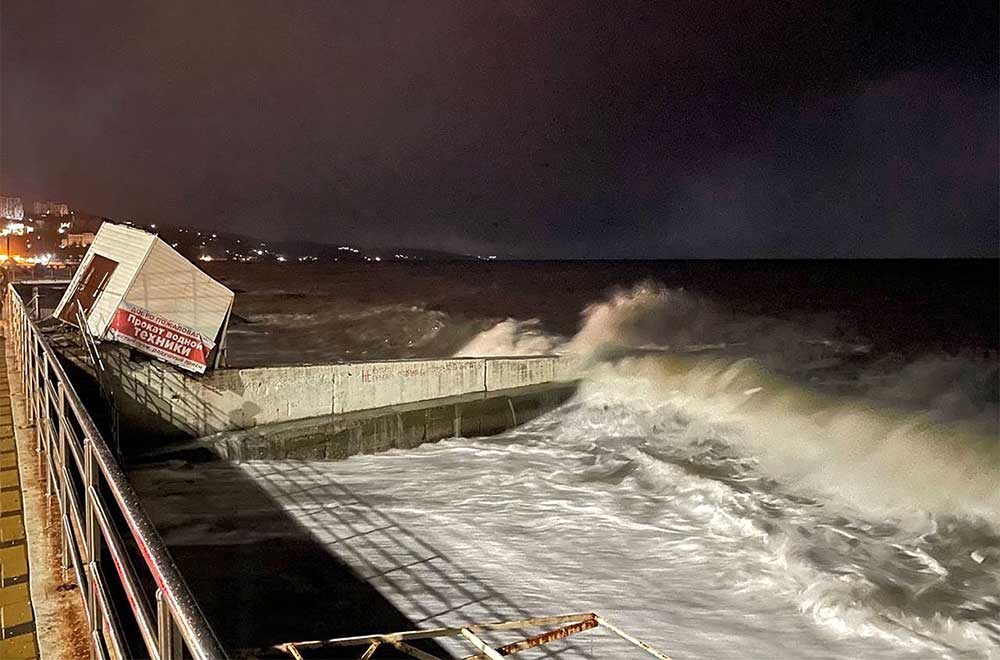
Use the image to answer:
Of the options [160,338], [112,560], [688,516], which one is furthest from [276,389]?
[112,560]

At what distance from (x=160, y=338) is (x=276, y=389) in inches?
108

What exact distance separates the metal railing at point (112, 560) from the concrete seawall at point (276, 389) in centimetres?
1017

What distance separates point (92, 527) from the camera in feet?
11.6

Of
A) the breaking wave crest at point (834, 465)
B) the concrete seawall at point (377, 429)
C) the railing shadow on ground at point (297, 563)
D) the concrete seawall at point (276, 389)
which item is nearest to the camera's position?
the railing shadow on ground at point (297, 563)

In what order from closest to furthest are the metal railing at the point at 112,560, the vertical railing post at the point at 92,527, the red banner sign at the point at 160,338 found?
the metal railing at the point at 112,560, the vertical railing post at the point at 92,527, the red banner sign at the point at 160,338

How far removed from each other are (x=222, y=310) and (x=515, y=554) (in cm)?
975

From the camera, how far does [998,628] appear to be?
8.99 meters

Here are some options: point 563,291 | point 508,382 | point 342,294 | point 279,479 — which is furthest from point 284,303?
point 279,479

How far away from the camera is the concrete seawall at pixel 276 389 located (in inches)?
624

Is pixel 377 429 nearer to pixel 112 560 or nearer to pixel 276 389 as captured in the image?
pixel 276 389

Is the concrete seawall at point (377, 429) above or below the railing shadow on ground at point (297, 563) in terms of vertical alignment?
above

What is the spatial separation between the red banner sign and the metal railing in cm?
1007

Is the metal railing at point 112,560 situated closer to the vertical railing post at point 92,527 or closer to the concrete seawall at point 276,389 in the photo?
the vertical railing post at point 92,527

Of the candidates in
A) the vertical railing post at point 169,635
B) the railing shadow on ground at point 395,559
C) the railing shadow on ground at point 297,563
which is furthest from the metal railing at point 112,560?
the railing shadow on ground at point 395,559
